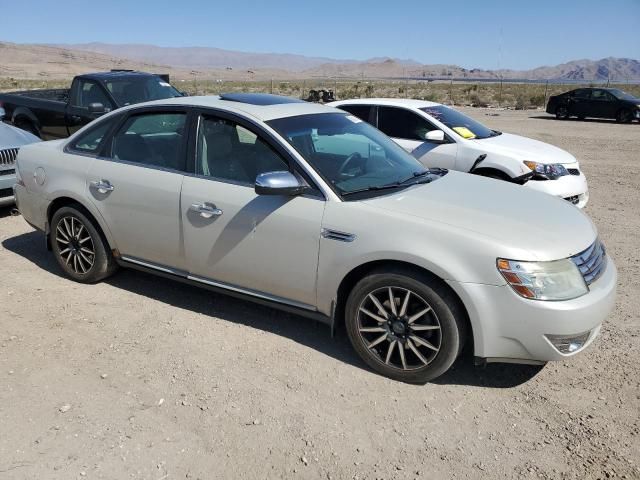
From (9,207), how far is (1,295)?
11.5 ft

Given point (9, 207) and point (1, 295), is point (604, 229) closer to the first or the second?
point (1, 295)

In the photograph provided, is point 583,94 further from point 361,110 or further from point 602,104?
point 361,110

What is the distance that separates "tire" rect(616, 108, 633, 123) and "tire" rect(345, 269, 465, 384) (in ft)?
73.2

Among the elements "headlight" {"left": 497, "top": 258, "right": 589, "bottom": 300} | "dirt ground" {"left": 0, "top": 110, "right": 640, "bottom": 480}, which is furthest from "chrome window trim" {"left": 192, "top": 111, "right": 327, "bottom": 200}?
"headlight" {"left": 497, "top": 258, "right": 589, "bottom": 300}

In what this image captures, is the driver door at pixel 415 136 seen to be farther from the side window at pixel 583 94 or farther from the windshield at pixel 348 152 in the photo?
the side window at pixel 583 94

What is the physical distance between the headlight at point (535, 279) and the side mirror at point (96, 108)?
25.4 ft

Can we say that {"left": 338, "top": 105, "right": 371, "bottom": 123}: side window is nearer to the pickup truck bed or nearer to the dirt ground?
the dirt ground

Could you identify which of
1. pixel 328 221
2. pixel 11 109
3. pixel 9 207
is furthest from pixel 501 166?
pixel 11 109

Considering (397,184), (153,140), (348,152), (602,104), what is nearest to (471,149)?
(348,152)

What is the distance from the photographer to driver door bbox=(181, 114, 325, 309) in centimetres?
391

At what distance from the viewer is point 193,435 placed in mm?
3227

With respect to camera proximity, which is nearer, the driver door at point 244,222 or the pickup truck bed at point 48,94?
the driver door at point 244,222

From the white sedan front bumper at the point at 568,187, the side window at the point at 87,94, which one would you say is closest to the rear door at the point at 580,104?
the white sedan front bumper at the point at 568,187

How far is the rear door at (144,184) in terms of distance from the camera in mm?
4484
